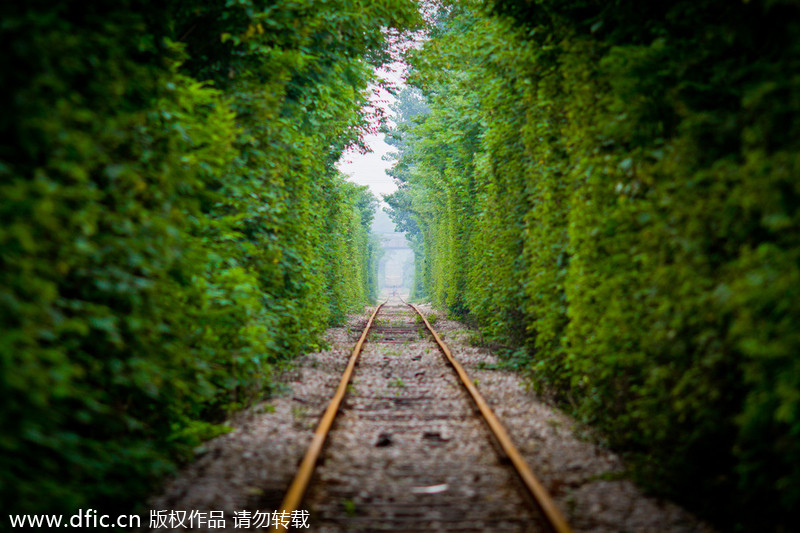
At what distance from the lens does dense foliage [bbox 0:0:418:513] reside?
2609 millimetres

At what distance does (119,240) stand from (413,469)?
2.86 m

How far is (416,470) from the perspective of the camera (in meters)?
4.70

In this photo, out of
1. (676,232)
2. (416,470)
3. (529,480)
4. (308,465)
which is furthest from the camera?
(416,470)

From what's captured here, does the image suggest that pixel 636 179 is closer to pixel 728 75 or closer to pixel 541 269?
pixel 728 75

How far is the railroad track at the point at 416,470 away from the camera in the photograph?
373 centimetres

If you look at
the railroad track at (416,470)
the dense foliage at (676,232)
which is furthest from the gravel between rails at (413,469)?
the dense foliage at (676,232)

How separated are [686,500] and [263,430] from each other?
3794mm

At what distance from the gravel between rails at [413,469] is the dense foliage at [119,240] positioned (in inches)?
18.3

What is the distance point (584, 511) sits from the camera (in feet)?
12.5

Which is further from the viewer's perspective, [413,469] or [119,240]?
[413,469]

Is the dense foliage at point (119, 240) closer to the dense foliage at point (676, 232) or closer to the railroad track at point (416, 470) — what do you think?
the railroad track at point (416, 470)

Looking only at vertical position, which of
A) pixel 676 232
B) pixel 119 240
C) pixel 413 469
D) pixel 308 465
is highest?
pixel 676 232

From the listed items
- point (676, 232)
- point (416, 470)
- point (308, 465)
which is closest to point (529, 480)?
point (416, 470)

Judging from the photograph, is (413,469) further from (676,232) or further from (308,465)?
(676,232)
